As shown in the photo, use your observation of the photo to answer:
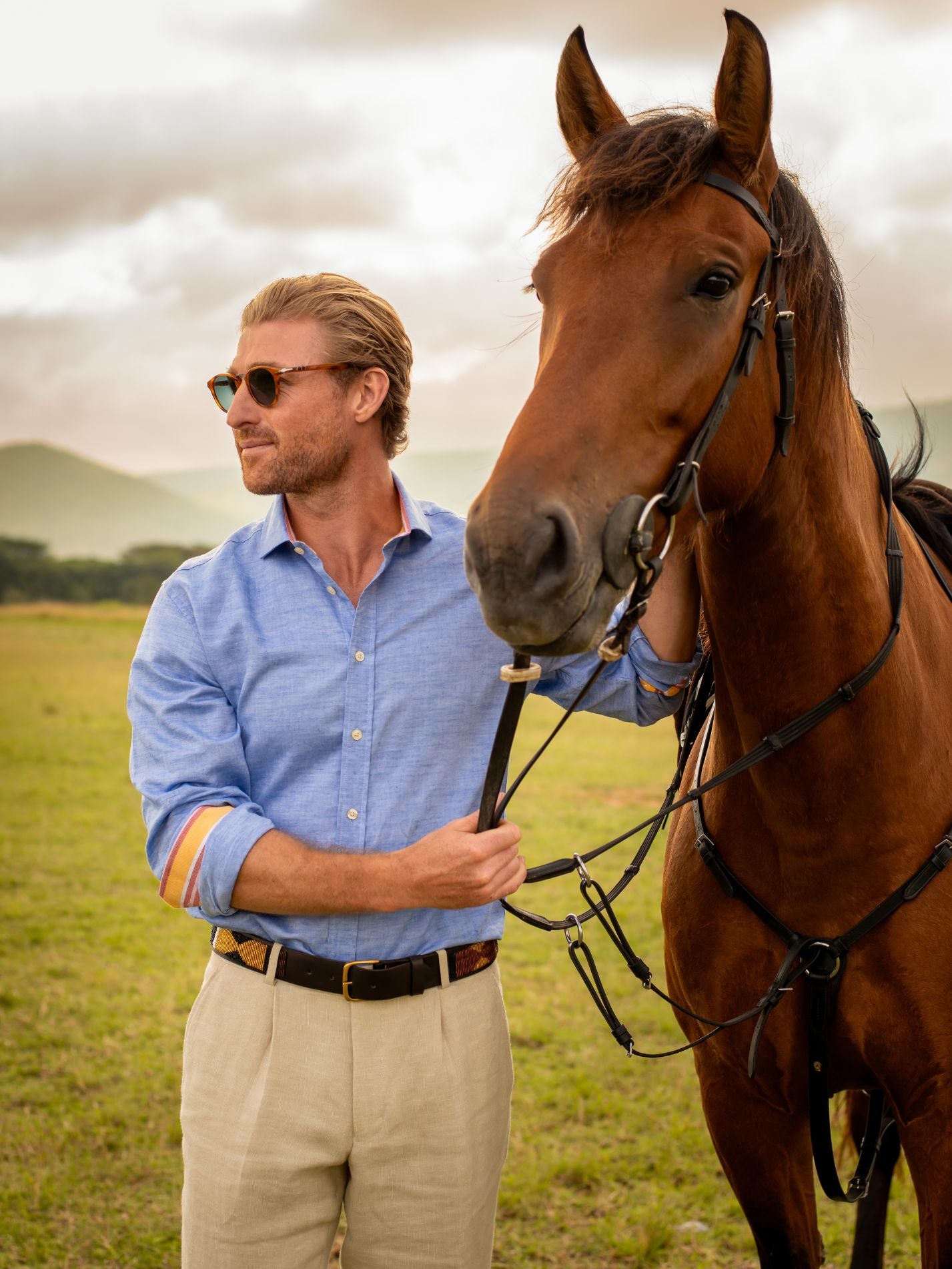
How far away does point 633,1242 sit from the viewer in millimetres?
3621

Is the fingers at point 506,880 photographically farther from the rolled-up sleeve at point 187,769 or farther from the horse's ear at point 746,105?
the horse's ear at point 746,105

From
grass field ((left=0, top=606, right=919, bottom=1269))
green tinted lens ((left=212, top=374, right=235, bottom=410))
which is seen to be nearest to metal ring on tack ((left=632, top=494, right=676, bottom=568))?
green tinted lens ((left=212, top=374, right=235, bottom=410))

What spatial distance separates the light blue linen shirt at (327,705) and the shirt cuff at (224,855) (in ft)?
0.23

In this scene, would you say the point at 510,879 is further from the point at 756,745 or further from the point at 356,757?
the point at 756,745

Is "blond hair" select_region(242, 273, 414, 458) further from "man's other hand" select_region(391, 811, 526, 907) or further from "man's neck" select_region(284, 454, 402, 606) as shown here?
"man's other hand" select_region(391, 811, 526, 907)

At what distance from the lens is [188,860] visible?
197 centimetres

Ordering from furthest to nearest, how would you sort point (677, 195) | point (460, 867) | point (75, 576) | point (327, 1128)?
1. point (75, 576)
2. point (327, 1128)
3. point (460, 867)
4. point (677, 195)

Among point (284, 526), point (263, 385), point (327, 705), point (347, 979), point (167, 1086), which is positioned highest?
point (263, 385)

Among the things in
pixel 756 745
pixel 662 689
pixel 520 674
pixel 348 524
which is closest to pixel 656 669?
pixel 662 689

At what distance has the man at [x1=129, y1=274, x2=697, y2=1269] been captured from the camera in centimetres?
204

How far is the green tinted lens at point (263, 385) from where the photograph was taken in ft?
7.24

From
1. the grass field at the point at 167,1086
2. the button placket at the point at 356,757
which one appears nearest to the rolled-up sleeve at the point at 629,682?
the button placket at the point at 356,757

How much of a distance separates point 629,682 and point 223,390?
1064mm

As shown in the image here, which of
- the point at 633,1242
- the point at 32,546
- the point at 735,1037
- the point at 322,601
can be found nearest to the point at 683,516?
the point at 322,601
